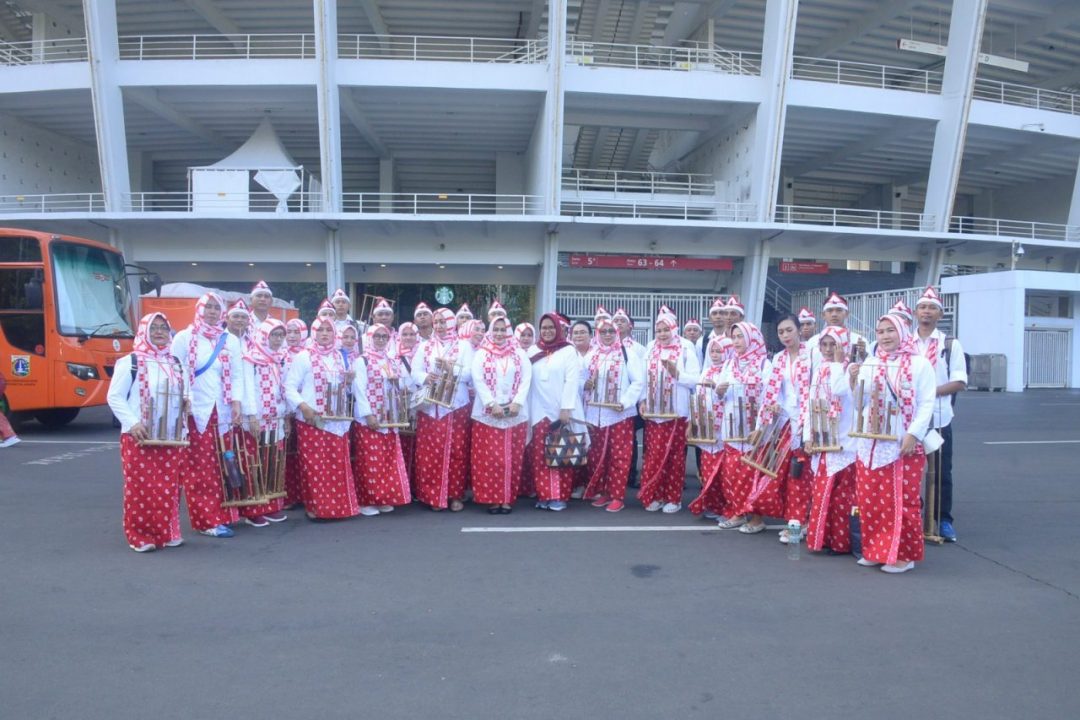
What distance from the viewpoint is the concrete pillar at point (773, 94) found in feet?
69.1

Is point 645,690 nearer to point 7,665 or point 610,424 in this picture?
point 7,665

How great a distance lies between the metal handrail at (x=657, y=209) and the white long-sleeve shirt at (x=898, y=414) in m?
18.5

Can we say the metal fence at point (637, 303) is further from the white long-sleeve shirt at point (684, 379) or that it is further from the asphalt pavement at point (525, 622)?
the asphalt pavement at point (525, 622)

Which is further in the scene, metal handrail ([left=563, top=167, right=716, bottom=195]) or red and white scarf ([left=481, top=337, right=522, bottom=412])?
metal handrail ([left=563, top=167, right=716, bottom=195])

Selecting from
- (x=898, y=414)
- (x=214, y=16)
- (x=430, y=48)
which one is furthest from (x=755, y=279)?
(x=898, y=414)

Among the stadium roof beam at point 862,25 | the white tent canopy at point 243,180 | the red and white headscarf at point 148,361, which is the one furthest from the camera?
the stadium roof beam at point 862,25

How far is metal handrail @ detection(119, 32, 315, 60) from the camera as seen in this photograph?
2300 cm

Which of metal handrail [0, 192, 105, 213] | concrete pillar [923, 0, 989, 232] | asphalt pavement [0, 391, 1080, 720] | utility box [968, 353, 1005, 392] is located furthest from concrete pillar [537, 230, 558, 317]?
asphalt pavement [0, 391, 1080, 720]

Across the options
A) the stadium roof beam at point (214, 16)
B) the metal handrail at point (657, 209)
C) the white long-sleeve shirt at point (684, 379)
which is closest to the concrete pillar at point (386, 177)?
the stadium roof beam at point (214, 16)

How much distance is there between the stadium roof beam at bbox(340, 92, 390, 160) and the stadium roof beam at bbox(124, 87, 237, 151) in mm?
4628

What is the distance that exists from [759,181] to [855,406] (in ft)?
60.5

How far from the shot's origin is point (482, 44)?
80.2ft

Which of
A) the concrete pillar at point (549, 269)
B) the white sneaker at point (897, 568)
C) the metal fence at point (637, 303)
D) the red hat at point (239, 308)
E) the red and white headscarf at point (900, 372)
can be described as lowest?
the white sneaker at point (897, 568)

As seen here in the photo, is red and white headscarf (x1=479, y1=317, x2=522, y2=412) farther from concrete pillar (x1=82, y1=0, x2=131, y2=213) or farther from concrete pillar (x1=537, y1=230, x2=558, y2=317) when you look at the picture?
concrete pillar (x1=82, y1=0, x2=131, y2=213)
